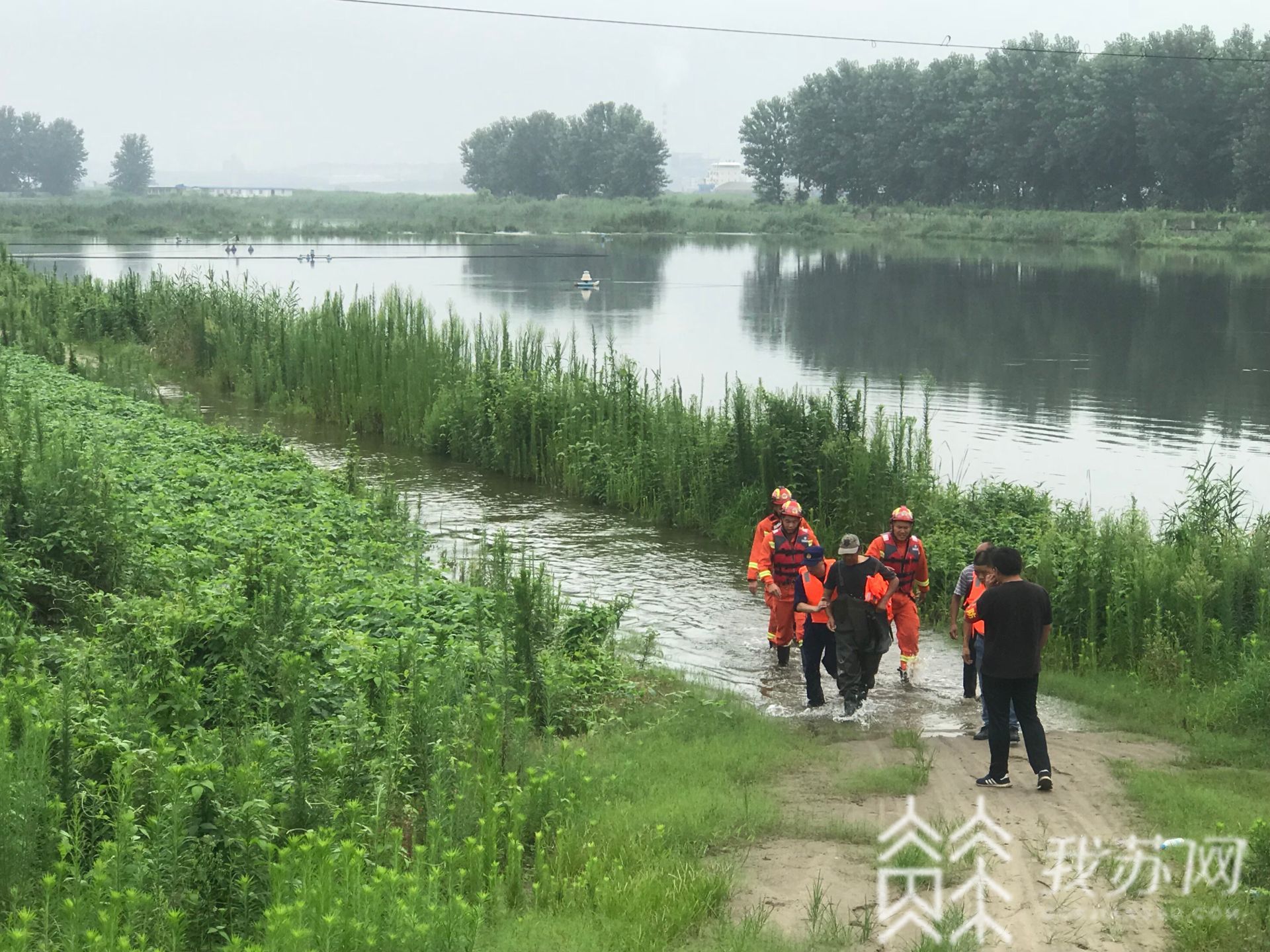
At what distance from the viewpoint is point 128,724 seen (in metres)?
7.89

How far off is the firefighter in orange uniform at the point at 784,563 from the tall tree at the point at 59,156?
202024mm

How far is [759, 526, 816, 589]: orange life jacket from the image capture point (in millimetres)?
11414

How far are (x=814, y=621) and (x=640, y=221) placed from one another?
97.5m

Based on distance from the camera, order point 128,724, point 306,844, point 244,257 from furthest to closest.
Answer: point 244,257 < point 128,724 < point 306,844

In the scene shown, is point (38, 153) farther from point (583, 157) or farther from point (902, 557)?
point (902, 557)

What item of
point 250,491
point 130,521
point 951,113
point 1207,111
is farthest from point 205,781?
point 951,113

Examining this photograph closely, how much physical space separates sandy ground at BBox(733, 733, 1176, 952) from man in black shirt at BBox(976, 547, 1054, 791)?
0.72 ft

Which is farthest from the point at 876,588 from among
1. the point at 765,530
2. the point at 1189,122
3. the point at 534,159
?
the point at 534,159

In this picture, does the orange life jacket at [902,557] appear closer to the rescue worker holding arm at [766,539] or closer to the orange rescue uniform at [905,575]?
the orange rescue uniform at [905,575]

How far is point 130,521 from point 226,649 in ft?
10.2

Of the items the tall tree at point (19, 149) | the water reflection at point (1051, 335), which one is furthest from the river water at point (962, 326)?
the tall tree at point (19, 149)

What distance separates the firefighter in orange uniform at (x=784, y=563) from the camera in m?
11.4

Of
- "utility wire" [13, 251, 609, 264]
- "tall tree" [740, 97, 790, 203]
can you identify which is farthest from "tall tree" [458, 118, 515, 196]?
"utility wire" [13, 251, 609, 264]

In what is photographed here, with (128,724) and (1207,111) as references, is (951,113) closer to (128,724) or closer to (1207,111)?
(1207,111)
